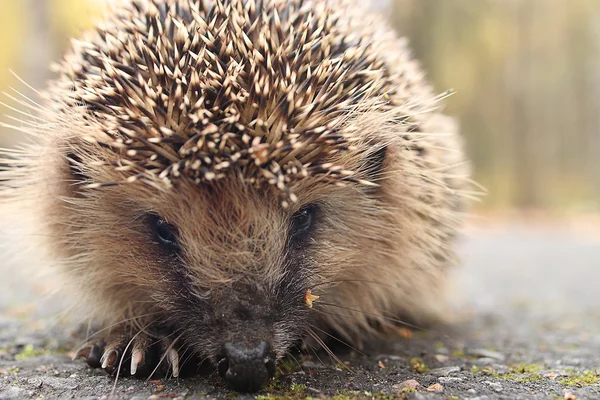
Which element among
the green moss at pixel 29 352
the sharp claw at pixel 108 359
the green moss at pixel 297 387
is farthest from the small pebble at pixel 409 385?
the green moss at pixel 29 352

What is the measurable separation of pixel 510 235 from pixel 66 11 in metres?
12.5

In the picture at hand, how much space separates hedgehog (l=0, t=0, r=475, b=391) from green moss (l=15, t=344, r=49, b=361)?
29cm

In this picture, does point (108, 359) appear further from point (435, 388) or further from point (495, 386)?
point (495, 386)

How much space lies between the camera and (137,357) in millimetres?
2568

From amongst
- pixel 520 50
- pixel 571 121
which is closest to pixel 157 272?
pixel 520 50

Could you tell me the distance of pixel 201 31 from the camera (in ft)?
8.73

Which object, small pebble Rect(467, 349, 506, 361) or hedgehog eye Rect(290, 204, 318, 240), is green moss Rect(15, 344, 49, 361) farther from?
small pebble Rect(467, 349, 506, 361)

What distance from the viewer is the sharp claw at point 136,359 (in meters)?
2.53

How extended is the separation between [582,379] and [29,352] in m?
2.53

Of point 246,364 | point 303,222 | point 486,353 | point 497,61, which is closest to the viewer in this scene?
point 246,364

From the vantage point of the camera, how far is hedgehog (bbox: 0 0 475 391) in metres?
2.35

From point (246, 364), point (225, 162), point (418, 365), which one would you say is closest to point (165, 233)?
point (225, 162)

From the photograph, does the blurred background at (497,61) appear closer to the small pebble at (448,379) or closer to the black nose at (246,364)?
the small pebble at (448,379)

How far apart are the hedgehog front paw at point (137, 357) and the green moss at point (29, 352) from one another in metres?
0.39
